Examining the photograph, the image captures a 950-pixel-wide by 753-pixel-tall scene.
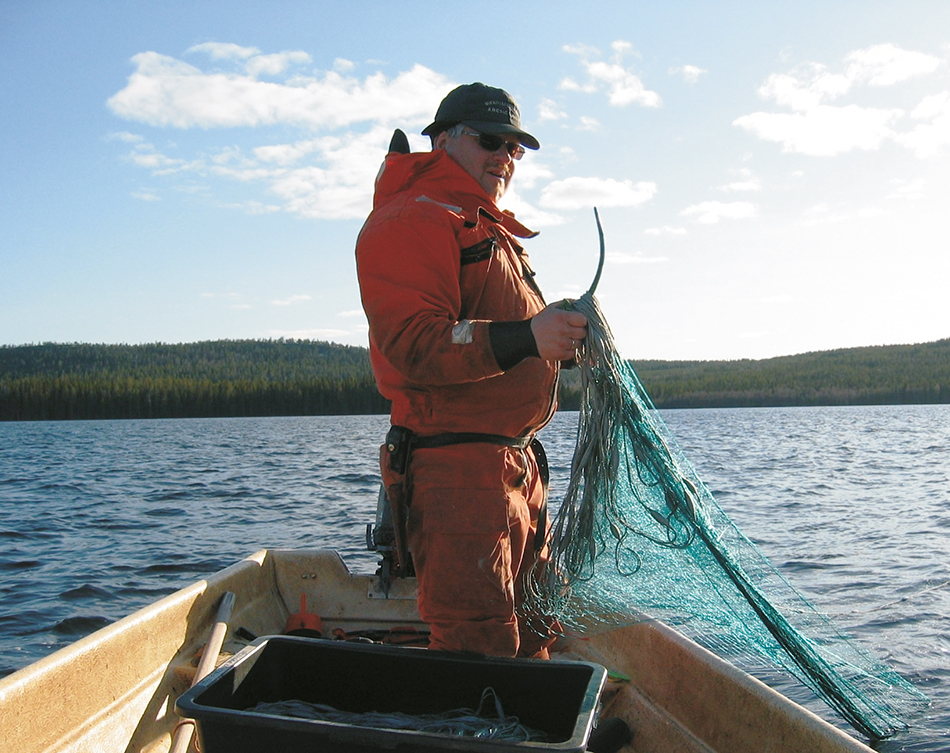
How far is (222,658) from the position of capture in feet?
14.5

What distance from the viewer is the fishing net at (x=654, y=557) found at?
2.84 metres

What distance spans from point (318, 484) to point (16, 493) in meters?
7.48

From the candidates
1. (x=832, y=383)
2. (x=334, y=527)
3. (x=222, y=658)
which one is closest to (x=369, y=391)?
(x=832, y=383)

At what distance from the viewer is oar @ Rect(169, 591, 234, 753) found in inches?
119

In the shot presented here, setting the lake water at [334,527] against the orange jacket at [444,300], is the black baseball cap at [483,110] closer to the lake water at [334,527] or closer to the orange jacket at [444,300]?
the orange jacket at [444,300]

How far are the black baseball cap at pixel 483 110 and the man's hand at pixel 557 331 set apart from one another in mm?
915

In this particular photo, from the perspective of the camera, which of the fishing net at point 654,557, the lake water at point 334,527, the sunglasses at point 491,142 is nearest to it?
the fishing net at point 654,557

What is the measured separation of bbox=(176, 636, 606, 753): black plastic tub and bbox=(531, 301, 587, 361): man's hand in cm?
93

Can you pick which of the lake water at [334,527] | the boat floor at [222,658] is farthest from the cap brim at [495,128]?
the lake water at [334,527]

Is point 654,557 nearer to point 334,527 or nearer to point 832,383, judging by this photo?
point 334,527

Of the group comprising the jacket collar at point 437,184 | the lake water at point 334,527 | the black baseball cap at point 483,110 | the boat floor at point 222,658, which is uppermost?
the black baseball cap at point 483,110

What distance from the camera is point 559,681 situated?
2479 millimetres

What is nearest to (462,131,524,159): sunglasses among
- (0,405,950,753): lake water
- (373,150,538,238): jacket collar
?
(373,150,538,238): jacket collar

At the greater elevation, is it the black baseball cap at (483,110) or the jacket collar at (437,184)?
the black baseball cap at (483,110)
